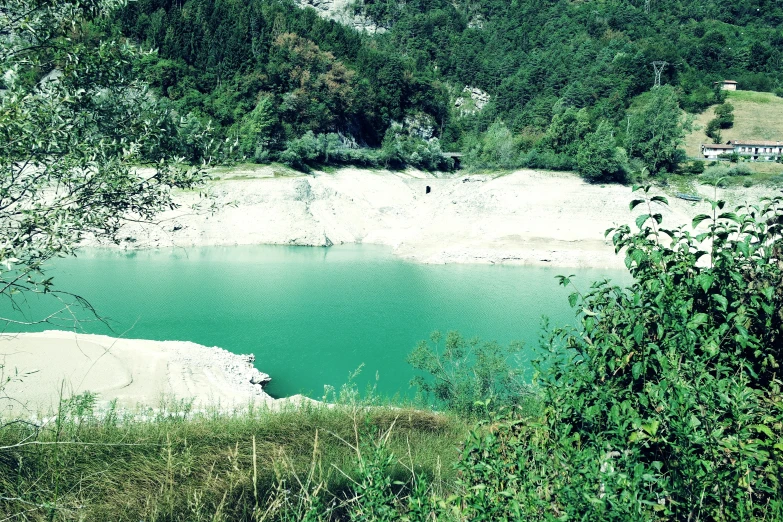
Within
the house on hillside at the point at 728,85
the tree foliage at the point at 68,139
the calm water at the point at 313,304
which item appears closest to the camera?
the tree foliage at the point at 68,139

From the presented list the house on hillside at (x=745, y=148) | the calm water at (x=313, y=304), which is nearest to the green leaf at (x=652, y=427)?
the calm water at (x=313, y=304)

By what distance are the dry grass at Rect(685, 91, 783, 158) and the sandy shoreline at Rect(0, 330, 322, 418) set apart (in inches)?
2131

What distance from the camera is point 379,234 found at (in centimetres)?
4075

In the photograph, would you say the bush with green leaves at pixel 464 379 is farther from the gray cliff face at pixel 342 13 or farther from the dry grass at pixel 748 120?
the gray cliff face at pixel 342 13

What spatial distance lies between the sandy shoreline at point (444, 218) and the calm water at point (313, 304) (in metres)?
2.10

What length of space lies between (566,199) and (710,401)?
115 ft

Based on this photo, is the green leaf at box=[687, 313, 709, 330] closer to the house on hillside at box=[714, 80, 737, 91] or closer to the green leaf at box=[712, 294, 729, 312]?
the green leaf at box=[712, 294, 729, 312]

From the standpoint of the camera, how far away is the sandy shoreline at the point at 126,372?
10.3 m

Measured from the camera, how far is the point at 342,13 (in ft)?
373

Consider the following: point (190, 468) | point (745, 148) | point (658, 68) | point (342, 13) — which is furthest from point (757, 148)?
point (342, 13)

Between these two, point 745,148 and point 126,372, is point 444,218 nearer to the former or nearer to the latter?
point 126,372

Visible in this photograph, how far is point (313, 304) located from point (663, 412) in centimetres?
1932

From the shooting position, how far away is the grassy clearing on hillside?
9.97ft

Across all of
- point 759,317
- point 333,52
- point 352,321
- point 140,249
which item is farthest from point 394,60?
point 759,317
